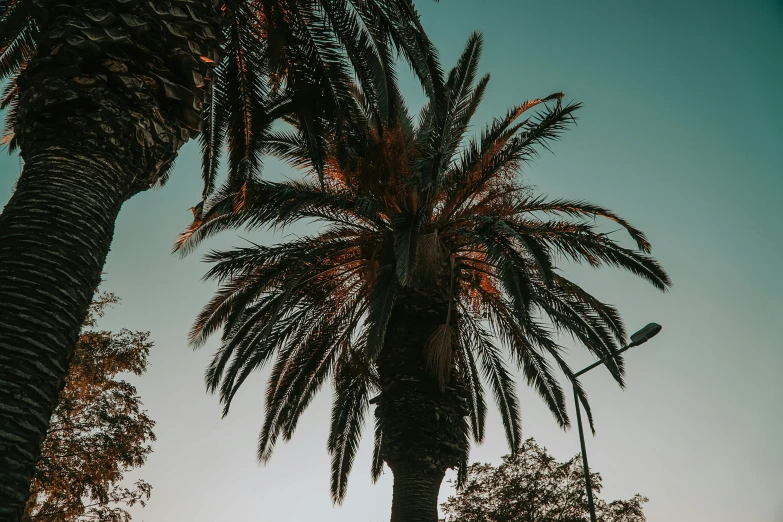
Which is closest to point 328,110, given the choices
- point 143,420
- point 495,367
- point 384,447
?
point 384,447

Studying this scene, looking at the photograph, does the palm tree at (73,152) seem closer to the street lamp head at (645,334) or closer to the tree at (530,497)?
the street lamp head at (645,334)

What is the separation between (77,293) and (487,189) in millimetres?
9611

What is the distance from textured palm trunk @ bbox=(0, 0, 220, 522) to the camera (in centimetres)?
329

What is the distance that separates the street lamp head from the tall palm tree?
525 millimetres

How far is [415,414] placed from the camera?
34.6 feet

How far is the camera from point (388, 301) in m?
10.0

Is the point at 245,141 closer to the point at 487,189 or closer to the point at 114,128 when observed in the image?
the point at 114,128

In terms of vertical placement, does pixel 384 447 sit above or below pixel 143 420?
below

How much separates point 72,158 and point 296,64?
14.8 feet

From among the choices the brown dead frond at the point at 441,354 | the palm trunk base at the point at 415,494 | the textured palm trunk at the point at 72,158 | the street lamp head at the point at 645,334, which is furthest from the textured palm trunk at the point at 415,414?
the textured palm trunk at the point at 72,158

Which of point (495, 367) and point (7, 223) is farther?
point (495, 367)

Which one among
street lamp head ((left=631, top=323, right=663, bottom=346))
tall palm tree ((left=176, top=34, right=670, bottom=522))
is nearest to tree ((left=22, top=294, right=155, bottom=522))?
tall palm tree ((left=176, top=34, right=670, bottom=522))

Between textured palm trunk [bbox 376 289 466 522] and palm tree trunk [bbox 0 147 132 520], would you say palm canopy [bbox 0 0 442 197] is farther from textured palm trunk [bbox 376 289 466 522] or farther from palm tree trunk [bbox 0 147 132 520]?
textured palm trunk [bbox 376 289 466 522]

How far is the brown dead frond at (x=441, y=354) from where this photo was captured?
996cm
